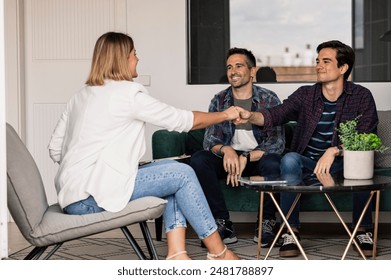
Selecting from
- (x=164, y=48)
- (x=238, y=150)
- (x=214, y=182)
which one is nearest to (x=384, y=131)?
(x=238, y=150)

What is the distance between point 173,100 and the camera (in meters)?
6.25

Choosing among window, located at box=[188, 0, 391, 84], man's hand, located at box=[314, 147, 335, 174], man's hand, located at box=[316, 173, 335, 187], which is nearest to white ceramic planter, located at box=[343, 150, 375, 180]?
man's hand, located at box=[316, 173, 335, 187]

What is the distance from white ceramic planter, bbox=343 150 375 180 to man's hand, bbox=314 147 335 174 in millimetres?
289

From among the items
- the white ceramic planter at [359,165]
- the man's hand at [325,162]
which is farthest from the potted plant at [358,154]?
the man's hand at [325,162]

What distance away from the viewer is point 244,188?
5258 millimetres

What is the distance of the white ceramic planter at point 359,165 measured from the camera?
4379 mm

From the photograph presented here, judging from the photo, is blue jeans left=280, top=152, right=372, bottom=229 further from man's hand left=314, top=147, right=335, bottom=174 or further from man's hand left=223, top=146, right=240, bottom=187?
man's hand left=223, top=146, right=240, bottom=187

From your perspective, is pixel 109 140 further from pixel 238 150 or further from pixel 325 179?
pixel 238 150

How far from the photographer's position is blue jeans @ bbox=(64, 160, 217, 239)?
13.0 feet

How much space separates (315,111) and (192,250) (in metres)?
1.09

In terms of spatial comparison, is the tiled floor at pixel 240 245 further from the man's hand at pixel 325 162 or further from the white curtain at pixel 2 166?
the white curtain at pixel 2 166

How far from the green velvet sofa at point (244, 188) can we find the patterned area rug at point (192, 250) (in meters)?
0.23

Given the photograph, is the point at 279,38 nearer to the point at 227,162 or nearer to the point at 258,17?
the point at 258,17
